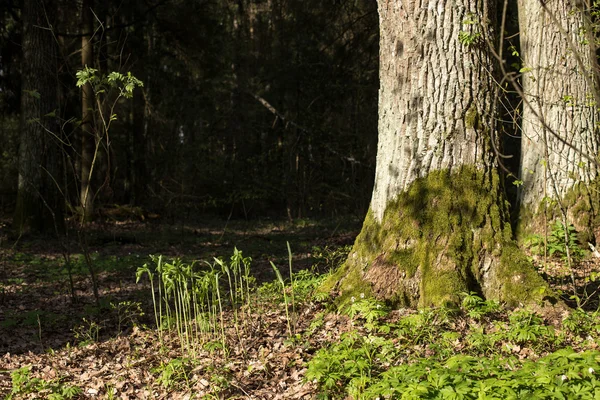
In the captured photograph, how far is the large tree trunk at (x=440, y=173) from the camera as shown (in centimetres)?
453

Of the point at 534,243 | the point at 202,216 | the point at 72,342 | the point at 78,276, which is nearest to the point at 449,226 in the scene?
the point at 534,243

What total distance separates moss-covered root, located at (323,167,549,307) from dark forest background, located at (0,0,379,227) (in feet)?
27.9

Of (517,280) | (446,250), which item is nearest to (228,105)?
(446,250)

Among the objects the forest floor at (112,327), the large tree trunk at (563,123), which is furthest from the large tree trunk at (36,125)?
Answer: the large tree trunk at (563,123)

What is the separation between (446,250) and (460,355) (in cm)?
133

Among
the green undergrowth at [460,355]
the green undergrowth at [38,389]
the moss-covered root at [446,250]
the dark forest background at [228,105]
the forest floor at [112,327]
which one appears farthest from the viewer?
the dark forest background at [228,105]

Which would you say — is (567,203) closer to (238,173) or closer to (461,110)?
(461,110)

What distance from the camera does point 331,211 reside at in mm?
18344

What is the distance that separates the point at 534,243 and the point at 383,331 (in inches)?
137

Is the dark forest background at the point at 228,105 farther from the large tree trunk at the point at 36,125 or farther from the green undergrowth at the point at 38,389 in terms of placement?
the green undergrowth at the point at 38,389

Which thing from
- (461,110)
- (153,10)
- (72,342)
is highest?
(153,10)

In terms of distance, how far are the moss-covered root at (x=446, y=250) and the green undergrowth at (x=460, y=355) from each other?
0.18m

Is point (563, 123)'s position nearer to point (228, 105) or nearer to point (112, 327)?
point (112, 327)

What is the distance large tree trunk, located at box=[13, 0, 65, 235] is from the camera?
36.9 feet
